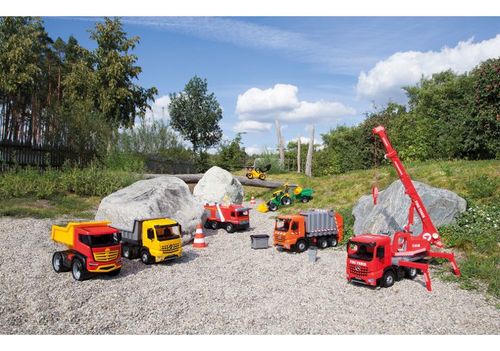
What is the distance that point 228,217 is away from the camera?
13.6 metres

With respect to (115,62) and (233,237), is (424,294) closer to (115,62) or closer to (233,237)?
(233,237)

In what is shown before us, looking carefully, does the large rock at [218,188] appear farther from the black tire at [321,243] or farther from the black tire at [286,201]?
the black tire at [321,243]

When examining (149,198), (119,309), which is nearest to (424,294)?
(119,309)

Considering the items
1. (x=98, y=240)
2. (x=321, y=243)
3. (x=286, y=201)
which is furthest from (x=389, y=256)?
(x=286, y=201)

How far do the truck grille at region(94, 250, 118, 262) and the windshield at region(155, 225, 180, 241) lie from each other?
4.50 feet

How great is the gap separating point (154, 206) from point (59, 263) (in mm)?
3659

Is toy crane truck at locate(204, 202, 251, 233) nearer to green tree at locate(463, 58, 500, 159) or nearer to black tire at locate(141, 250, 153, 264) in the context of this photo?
black tire at locate(141, 250, 153, 264)

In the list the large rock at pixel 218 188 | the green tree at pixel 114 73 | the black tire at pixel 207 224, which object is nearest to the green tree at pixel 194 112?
the green tree at pixel 114 73

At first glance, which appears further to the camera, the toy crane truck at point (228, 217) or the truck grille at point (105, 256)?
the toy crane truck at point (228, 217)

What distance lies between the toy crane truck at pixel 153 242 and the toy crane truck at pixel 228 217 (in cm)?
413

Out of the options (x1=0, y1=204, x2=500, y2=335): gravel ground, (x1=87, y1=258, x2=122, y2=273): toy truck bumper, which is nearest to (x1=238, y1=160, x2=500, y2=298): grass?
(x1=0, y1=204, x2=500, y2=335): gravel ground

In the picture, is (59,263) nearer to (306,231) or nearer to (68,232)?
(68,232)

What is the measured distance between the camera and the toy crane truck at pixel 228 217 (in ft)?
44.2

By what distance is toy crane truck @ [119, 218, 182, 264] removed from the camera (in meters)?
8.96
